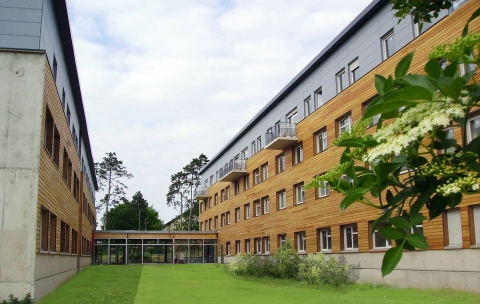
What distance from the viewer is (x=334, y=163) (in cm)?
2320

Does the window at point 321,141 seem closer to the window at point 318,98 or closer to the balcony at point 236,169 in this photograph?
the window at point 318,98

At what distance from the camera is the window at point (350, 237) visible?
2242cm

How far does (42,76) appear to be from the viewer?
43.4ft

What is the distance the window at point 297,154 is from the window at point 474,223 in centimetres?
1346

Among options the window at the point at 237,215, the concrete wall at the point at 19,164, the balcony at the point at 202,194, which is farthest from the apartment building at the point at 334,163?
the balcony at the point at 202,194

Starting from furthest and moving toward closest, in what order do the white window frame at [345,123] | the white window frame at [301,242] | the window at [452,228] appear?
the white window frame at [301,242]
the white window frame at [345,123]
the window at [452,228]

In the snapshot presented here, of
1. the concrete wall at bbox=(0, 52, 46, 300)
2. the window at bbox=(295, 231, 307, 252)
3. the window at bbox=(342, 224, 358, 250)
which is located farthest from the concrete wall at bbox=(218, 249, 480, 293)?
the concrete wall at bbox=(0, 52, 46, 300)

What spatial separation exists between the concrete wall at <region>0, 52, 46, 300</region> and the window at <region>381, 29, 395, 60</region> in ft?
43.2

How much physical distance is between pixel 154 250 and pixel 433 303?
127 feet

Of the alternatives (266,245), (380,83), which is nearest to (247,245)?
(266,245)

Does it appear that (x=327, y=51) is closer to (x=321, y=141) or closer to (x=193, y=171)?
(x=321, y=141)

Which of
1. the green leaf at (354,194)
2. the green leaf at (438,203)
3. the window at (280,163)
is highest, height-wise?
the window at (280,163)

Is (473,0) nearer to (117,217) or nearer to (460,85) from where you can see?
(460,85)

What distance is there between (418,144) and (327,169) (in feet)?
67.5
